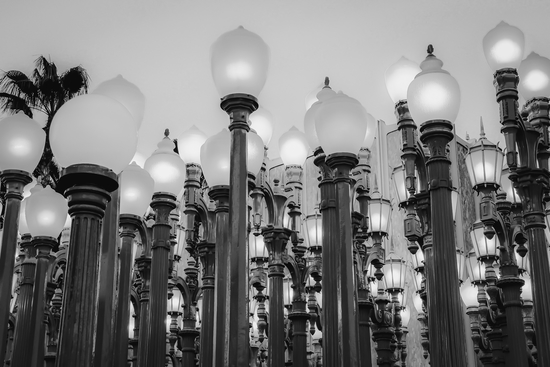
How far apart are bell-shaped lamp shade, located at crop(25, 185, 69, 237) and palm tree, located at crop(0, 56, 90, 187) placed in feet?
21.2

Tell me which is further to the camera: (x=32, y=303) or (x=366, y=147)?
(x=366, y=147)

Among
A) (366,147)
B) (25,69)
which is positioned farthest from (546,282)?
(25,69)

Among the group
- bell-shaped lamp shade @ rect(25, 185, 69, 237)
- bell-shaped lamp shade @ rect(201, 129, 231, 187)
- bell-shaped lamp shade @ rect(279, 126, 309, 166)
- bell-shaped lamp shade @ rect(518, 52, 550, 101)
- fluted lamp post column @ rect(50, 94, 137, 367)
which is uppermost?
bell-shaped lamp shade @ rect(518, 52, 550, 101)

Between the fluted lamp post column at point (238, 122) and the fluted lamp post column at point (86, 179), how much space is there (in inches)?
48.7

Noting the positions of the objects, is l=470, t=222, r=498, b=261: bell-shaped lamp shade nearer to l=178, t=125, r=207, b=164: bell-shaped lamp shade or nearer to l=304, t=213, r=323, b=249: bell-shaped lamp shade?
l=304, t=213, r=323, b=249: bell-shaped lamp shade

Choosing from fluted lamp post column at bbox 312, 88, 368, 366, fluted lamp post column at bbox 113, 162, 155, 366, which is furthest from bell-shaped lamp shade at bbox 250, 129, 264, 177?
fluted lamp post column at bbox 113, 162, 155, 366

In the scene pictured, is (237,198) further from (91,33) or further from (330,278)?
(91,33)

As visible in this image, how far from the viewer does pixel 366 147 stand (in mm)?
8289

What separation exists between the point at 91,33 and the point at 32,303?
20.7ft

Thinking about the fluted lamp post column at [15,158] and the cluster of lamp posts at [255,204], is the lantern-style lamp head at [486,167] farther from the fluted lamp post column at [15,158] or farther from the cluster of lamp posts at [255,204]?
the fluted lamp post column at [15,158]

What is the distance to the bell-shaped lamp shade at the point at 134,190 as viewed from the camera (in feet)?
22.4

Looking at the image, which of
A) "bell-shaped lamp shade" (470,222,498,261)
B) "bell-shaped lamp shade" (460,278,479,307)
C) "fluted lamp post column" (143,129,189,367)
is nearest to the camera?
"fluted lamp post column" (143,129,189,367)

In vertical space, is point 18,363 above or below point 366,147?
below

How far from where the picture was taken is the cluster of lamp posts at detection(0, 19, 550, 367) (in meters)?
4.12
